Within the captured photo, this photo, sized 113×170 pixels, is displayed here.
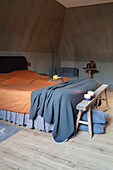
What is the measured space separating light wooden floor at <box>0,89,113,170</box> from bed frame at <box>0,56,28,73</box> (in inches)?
73.0

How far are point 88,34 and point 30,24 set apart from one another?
6.73 feet

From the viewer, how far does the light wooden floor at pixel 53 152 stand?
1.71m

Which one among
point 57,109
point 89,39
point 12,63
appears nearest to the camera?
point 57,109

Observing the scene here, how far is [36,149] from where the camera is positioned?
199cm

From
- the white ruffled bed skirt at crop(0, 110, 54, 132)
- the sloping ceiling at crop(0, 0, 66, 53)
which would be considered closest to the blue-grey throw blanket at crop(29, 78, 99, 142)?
the white ruffled bed skirt at crop(0, 110, 54, 132)

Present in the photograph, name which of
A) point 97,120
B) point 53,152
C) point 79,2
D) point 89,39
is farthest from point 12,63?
point 89,39

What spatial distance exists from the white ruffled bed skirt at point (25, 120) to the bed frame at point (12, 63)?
1.38 meters

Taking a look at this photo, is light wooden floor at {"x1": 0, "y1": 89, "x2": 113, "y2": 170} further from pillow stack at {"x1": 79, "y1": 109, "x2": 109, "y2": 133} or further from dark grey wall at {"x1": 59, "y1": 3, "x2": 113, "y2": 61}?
dark grey wall at {"x1": 59, "y1": 3, "x2": 113, "y2": 61}

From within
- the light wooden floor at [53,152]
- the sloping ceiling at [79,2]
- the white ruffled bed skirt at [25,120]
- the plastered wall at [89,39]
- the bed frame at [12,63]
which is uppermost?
the sloping ceiling at [79,2]

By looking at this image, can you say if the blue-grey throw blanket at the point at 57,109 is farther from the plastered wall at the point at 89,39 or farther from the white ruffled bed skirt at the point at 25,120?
the plastered wall at the point at 89,39

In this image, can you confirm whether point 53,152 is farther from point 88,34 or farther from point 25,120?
point 88,34

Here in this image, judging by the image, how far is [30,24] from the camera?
4.31 meters

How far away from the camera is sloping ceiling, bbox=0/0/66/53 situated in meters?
3.63

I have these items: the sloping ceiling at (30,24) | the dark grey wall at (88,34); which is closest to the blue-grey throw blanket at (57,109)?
the sloping ceiling at (30,24)
